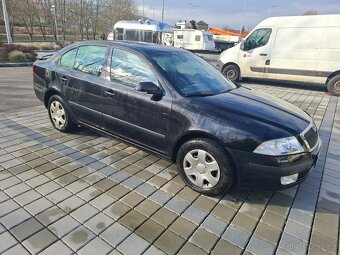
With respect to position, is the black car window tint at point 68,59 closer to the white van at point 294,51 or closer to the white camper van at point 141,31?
the white van at point 294,51

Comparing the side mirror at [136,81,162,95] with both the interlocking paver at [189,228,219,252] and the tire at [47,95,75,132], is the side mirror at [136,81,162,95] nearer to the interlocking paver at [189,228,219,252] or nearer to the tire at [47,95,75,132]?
the interlocking paver at [189,228,219,252]

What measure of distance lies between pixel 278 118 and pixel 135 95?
1717 mm

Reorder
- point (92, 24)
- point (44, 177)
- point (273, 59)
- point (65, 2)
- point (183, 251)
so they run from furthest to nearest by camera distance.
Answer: point (92, 24) < point (65, 2) < point (273, 59) < point (44, 177) < point (183, 251)

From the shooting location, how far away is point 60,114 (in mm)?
4484

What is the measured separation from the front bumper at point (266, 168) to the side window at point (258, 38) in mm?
8517

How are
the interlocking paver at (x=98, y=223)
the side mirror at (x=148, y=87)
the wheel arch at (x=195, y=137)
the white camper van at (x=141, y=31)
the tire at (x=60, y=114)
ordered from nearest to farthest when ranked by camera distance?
the interlocking paver at (x=98, y=223)
the wheel arch at (x=195, y=137)
the side mirror at (x=148, y=87)
the tire at (x=60, y=114)
the white camper van at (x=141, y=31)

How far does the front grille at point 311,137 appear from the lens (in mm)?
2881

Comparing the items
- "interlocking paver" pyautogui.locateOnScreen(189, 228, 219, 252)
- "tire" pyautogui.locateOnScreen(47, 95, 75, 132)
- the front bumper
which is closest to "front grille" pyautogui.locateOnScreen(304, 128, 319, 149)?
the front bumper

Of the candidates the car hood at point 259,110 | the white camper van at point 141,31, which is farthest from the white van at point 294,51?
the white camper van at point 141,31

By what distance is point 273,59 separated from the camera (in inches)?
398

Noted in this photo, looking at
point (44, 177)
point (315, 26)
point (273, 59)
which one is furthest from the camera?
point (273, 59)

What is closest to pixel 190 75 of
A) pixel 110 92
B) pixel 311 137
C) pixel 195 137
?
pixel 195 137

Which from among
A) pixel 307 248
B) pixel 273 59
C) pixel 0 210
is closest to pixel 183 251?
pixel 307 248

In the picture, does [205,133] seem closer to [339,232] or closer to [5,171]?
[339,232]
